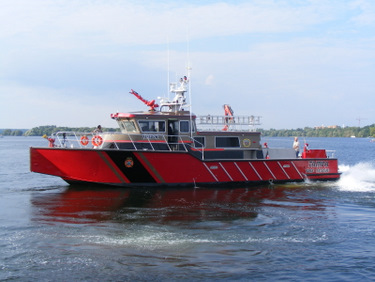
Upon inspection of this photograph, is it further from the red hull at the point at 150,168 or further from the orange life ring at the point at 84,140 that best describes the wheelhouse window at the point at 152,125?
the orange life ring at the point at 84,140

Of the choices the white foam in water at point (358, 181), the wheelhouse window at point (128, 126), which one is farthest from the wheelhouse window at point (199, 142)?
the white foam in water at point (358, 181)

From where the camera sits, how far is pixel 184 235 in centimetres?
1116

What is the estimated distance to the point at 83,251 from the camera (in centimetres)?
977

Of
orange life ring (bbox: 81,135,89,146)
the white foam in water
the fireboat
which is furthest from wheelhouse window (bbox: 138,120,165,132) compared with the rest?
the white foam in water

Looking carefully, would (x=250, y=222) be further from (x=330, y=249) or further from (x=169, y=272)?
(x=169, y=272)

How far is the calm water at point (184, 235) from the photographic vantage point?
28.8ft

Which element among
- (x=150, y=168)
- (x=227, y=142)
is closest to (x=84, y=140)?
(x=150, y=168)

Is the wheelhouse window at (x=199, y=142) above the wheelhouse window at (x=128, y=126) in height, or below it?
below

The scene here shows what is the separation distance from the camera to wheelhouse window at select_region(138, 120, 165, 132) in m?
18.5

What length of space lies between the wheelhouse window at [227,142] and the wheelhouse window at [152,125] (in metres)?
2.74

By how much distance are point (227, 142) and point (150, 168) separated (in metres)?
4.10

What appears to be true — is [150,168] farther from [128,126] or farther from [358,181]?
[358,181]

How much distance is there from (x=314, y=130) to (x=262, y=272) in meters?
146

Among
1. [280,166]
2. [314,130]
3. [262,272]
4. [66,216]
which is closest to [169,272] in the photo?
[262,272]
